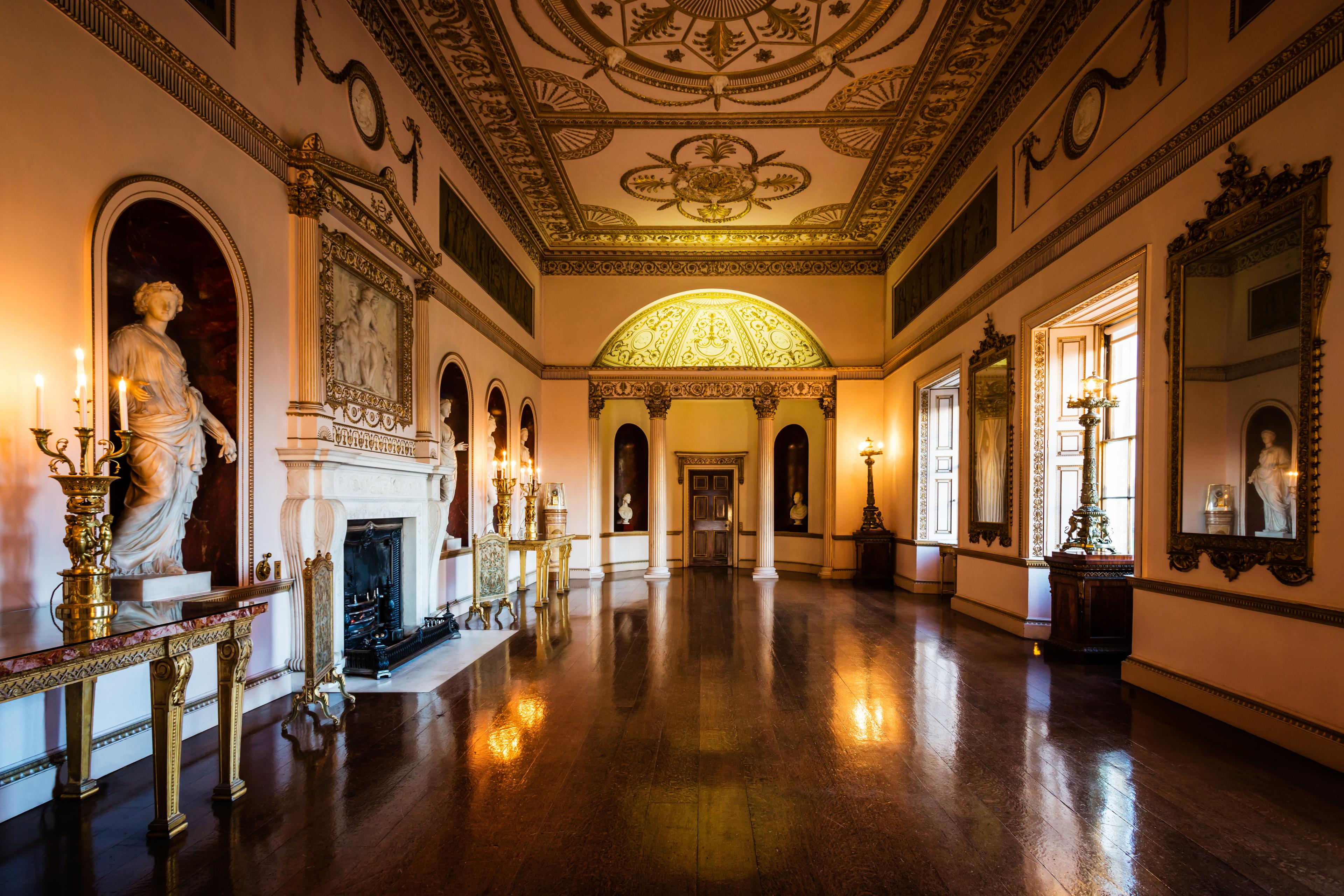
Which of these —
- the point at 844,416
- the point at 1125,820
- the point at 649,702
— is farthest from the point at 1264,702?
the point at 844,416

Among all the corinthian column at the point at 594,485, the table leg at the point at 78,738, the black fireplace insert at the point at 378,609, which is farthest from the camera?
the corinthian column at the point at 594,485

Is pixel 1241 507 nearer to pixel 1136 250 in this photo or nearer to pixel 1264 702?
pixel 1264 702

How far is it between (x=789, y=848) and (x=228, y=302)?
16.0ft

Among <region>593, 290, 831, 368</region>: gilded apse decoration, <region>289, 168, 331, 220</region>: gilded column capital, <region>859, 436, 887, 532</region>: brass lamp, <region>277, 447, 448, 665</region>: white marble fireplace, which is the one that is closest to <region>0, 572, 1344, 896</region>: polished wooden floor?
<region>277, 447, 448, 665</region>: white marble fireplace

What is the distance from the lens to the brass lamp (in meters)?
13.7

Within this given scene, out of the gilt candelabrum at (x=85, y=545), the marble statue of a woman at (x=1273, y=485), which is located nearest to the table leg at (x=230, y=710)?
the gilt candelabrum at (x=85, y=545)

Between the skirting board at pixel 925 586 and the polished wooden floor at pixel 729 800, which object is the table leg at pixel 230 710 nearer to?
the polished wooden floor at pixel 729 800

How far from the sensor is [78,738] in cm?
356

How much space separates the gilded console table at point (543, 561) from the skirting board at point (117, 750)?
477cm

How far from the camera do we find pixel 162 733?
10.5 ft

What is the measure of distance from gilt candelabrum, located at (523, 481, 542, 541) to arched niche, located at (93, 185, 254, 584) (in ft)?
21.0

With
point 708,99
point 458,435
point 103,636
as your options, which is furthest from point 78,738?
point 708,99

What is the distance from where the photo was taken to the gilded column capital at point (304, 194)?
5570mm

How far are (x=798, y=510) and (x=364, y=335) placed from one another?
452 inches
